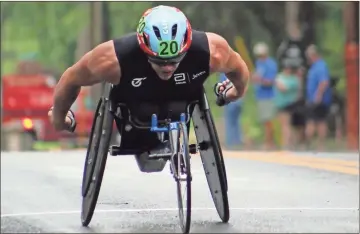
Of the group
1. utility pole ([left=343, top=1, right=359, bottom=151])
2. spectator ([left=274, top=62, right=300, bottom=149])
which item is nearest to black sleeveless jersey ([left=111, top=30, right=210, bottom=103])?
spectator ([left=274, top=62, right=300, bottom=149])

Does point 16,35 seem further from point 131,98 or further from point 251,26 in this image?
point 251,26

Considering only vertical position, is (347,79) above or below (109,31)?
below

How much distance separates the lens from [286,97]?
9.74 metres

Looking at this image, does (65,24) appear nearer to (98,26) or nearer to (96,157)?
(98,26)

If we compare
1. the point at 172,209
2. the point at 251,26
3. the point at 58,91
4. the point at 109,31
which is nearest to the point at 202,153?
the point at 172,209

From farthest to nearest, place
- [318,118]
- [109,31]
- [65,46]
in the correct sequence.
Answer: [318,118] → [65,46] → [109,31]

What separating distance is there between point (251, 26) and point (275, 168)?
9.96ft

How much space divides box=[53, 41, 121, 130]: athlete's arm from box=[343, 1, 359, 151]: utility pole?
6787mm

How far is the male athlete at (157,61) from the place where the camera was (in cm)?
378

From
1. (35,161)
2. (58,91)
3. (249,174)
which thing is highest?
(58,91)

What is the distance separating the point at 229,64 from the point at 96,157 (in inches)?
25.5

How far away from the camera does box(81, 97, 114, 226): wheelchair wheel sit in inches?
160

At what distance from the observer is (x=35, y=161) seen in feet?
25.1

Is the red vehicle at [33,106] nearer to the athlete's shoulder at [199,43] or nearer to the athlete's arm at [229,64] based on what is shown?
the athlete's arm at [229,64]
